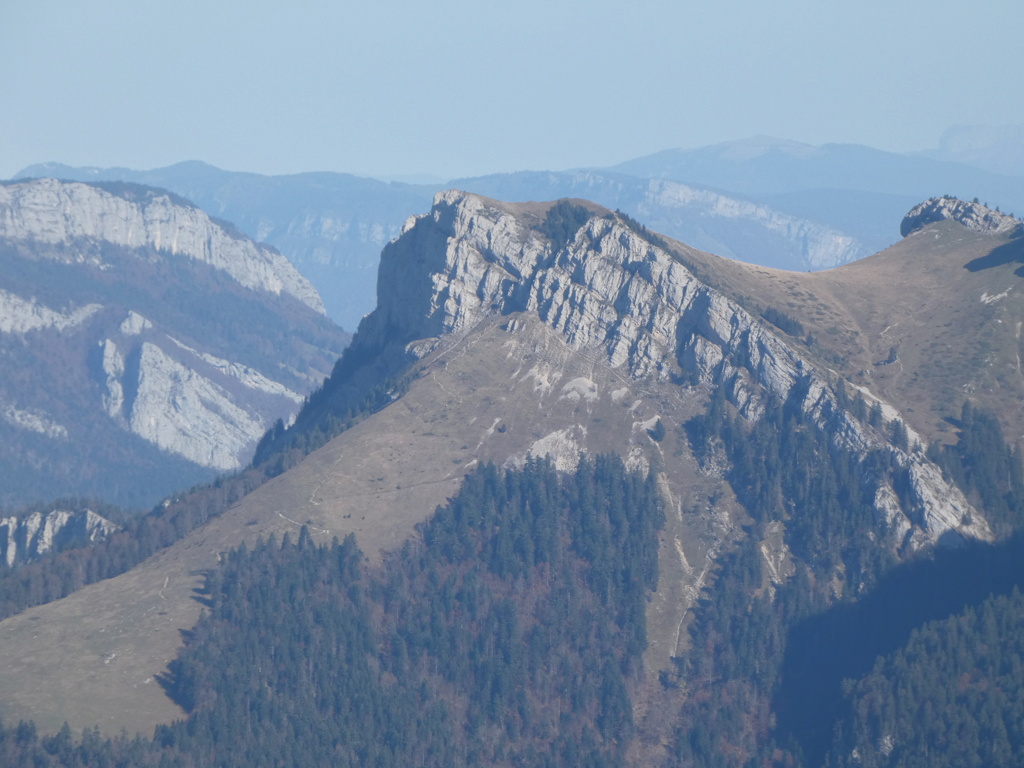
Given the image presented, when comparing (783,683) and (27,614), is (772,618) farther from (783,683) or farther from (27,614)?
(27,614)

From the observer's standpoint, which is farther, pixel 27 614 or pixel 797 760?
pixel 27 614

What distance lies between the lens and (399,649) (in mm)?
193625

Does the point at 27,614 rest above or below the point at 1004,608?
below

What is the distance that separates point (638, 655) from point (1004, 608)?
40022 millimetres

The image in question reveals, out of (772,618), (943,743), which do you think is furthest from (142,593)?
(943,743)

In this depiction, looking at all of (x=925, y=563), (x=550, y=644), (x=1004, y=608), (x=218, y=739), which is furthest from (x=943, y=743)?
(x=218, y=739)

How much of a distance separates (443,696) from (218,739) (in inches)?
1044

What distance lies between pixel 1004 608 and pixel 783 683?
25.4 m

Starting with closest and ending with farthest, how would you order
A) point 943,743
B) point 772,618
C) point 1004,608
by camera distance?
point 943,743
point 1004,608
point 772,618

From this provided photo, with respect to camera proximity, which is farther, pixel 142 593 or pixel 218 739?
pixel 142 593

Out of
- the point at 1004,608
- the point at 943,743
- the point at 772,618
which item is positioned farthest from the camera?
the point at 772,618

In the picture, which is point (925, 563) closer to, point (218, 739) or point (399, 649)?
point (399, 649)

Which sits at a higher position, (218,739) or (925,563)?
(925,563)

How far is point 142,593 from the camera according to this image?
197250 millimetres
